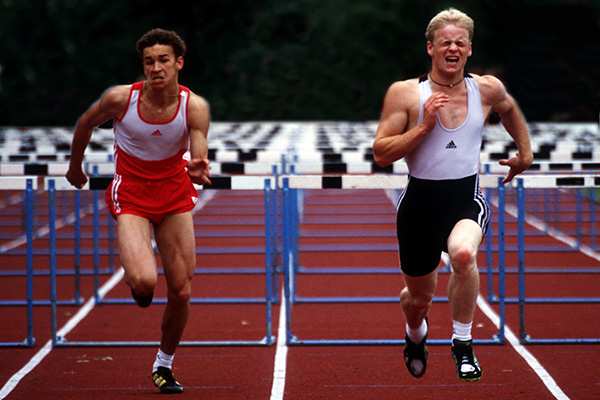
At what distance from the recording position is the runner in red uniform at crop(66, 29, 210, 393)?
5270mm

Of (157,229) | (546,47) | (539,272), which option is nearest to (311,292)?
(539,272)

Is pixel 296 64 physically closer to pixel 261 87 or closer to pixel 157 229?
pixel 261 87

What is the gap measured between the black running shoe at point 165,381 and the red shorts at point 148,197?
91 cm

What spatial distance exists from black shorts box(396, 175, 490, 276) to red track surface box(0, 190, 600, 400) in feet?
3.20

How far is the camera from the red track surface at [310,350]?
5914mm

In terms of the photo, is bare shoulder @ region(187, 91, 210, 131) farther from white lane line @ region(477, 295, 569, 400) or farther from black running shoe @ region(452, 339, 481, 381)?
white lane line @ region(477, 295, 569, 400)

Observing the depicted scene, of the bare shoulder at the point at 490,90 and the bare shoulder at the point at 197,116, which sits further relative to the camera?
the bare shoulder at the point at 197,116

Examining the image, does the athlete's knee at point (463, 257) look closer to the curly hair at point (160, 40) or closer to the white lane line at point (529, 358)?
the white lane line at point (529, 358)

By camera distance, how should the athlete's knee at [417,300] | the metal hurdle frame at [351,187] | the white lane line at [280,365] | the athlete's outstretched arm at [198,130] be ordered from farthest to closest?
the metal hurdle frame at [351,187] < the white lane line at [280,365] < the athlete's knee at [417,300] < the athlete's outstretched arm at [198,130]

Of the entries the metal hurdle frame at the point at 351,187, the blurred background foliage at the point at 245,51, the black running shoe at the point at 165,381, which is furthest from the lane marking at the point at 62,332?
the blurred background foliage at the point at 245,51

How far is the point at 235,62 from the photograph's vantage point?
127 ft

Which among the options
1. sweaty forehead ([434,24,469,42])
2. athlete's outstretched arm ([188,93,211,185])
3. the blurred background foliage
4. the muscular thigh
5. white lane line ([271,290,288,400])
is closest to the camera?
sweaty forehead ([434,24,469,42])

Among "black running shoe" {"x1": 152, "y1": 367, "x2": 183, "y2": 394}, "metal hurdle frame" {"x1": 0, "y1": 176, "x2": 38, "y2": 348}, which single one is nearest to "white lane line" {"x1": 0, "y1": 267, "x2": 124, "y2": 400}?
"metal hurdle frame" {"x1": 0, "y1": 176, "x2": 38, "y2": 348}

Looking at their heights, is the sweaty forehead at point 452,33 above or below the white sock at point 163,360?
above
